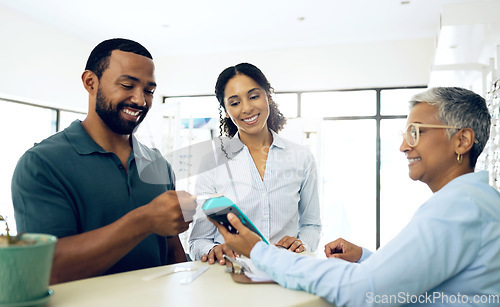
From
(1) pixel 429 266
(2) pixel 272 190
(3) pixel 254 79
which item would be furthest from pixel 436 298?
(3) pixel 254 79

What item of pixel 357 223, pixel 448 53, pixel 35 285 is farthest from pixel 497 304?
pixel 357 223

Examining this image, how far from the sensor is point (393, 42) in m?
5.78

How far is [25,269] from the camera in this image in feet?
2.47

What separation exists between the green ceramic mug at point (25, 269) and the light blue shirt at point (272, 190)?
3.03 feet

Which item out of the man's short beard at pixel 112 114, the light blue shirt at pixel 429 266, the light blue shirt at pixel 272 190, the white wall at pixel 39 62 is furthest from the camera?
the white wall at pixel 39 62

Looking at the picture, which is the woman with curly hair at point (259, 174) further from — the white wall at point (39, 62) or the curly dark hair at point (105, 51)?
the white wall at point (39, 62)

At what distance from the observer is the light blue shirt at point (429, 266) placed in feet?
3.10

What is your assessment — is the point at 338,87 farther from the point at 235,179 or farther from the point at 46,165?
the point at 46,165

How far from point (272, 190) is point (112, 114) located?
2.59 feet

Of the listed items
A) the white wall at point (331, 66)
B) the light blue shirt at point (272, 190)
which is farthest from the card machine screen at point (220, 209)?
the white wall at point (331, 66)

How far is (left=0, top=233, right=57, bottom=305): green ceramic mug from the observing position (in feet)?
2.41

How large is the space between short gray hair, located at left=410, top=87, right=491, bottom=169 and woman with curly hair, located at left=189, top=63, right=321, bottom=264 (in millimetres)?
748

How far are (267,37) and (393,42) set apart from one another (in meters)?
1.80

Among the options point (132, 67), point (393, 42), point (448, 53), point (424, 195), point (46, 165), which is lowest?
point (424, 195)
